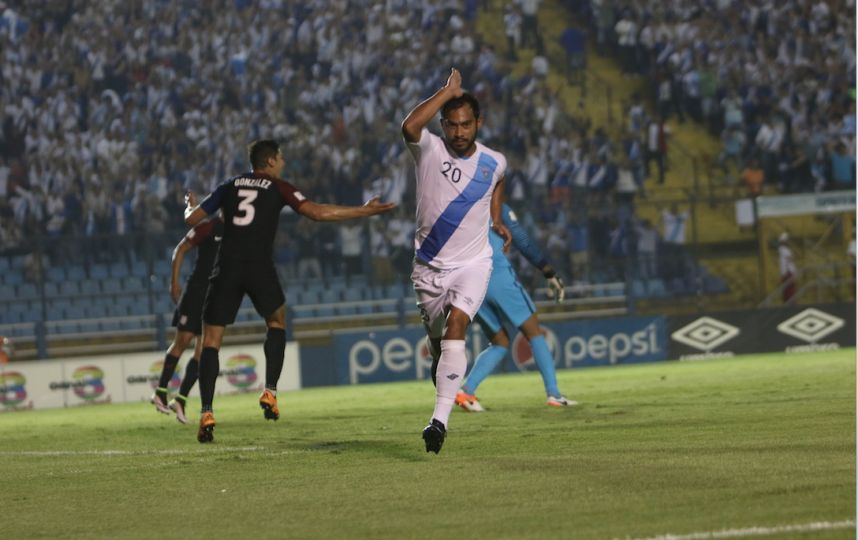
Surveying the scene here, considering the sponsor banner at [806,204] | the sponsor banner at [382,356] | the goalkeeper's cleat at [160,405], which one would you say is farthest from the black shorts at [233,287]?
the sponsor banner at [806,204]

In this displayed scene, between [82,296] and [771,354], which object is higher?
[82,296]

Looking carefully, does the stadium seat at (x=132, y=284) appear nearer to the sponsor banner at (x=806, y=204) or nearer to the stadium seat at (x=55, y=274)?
the stadium seat at (x=55, y=274)

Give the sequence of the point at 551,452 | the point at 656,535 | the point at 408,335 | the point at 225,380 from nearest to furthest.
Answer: the point at 656,535, the point at 551,452, the point at 225,380, the point at 408,335

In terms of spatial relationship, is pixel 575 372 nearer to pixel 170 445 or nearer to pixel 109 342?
pixel 109 342

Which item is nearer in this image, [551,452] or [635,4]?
[551,452]

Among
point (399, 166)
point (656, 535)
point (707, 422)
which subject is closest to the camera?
point (656, 535)

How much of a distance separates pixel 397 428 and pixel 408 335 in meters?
11.3

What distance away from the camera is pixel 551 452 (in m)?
9.18

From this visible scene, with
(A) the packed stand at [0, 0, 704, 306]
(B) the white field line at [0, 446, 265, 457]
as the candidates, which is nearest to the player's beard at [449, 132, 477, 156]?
(B) the white field line at [0, 446, 265, 457]

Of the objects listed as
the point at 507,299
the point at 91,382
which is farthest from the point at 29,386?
the point at 507,299

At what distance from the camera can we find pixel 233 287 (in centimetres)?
1167

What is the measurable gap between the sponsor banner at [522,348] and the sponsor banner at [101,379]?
6.59 ft

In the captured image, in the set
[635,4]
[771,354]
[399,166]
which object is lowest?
[771,354]

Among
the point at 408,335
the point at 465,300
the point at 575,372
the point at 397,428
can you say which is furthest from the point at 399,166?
the point at 465,300
